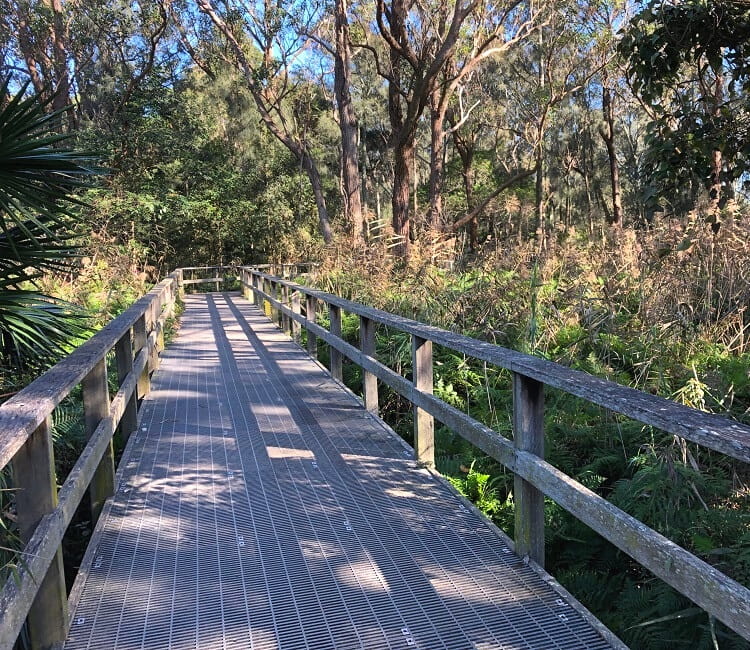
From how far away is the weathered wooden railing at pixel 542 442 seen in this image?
194cm

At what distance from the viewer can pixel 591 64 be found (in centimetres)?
2503

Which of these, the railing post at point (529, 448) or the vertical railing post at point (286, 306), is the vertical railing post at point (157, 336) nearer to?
the vertical railing post at point (286, 306)

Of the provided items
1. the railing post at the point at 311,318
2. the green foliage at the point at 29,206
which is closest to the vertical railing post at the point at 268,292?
the railing post at the point at 311,318

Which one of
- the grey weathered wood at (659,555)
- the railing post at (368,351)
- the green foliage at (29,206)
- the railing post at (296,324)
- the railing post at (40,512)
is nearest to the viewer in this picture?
the grey weathered wood at (659,555)

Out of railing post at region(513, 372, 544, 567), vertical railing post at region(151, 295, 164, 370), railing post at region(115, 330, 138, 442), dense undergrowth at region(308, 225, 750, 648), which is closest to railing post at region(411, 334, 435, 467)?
dense undergrowth at region(308, 225, 750, 648)

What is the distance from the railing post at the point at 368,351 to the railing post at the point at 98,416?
244 centimetres

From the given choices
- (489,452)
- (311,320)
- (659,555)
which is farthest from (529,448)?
(311,320)

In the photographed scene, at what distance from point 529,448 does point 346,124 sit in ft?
53.4

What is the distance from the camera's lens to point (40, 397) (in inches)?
101

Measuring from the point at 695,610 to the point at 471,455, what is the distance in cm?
278

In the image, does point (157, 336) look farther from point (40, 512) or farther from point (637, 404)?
point (637, 404)

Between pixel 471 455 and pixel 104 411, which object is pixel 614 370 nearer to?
pixel 471 455

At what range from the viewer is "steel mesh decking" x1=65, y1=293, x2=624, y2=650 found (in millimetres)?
2709

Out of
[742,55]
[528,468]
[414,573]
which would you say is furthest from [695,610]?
[742,55]
